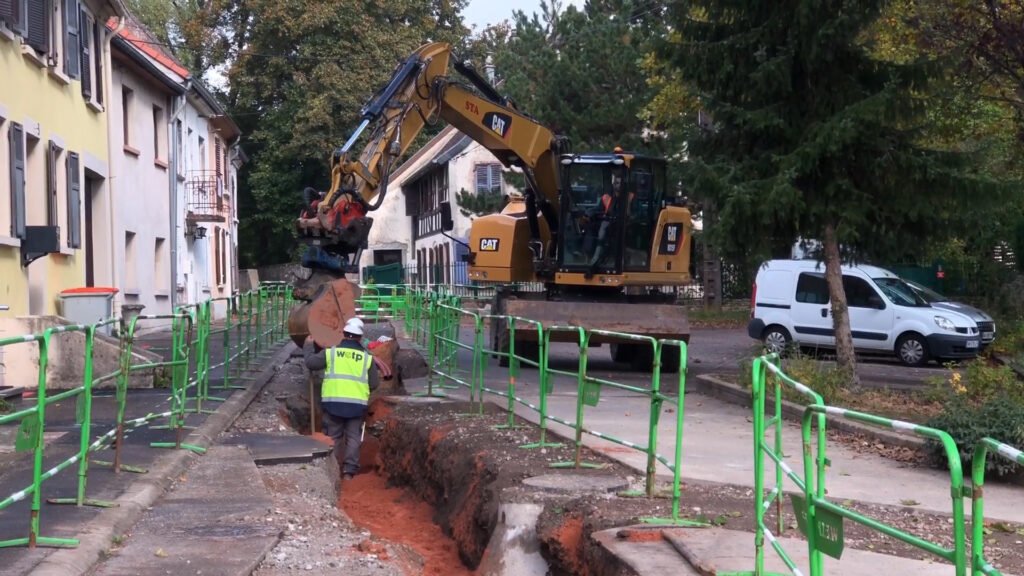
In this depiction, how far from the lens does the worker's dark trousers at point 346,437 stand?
479 inches

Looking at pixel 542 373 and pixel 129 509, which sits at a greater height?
pixel 542 373

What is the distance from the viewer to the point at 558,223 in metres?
17.7

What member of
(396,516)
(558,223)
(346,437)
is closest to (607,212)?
(558,223)

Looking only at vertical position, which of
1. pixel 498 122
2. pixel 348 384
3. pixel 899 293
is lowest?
pixel 348 384

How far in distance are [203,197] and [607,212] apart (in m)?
18.5

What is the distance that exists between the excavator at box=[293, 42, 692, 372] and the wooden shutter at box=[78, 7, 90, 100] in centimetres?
554

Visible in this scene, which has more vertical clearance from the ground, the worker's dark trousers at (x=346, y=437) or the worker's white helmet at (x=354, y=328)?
the worker's white helmet at (x=354, y=328)

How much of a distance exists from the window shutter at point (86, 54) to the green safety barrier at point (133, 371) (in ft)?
14.1

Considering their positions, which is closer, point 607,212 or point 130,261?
point 607,212

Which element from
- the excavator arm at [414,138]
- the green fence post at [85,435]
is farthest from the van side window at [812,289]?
the green fence post at [85,435]

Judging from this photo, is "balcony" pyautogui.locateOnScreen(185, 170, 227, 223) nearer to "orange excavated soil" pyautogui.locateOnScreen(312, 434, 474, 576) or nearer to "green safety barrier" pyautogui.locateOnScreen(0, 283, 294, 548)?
"green safety barrier" pyautogui.locateOnScreen(0, 283, 294, 548)

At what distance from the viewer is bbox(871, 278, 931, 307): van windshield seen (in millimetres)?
20031

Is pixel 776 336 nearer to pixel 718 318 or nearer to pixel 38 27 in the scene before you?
pixel 718 318

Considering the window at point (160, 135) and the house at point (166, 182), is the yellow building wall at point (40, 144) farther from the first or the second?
the window at point (160, 135)
